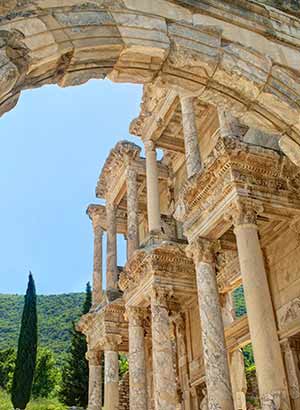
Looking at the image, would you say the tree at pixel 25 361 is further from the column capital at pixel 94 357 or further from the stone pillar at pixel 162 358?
the stone pillar at pixel 162 358

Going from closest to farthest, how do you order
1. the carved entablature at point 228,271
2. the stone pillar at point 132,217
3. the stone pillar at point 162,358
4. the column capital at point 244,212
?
the column capital at point 244,212, the stone pillar at point 162,358, the carved entablature at point 228,271, the stone pillar at point 132,217

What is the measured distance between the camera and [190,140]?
Answer: 1364 cm

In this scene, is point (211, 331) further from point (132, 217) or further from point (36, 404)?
point (36, 404)

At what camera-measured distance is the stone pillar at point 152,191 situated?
1525 centimetres

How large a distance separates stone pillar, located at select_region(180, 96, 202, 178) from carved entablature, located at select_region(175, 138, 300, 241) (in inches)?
49.1

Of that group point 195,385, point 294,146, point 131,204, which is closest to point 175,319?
point 195,385

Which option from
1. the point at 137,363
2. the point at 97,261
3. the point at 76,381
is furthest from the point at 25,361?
the point at 137,363

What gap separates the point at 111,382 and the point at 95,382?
5.79 feet

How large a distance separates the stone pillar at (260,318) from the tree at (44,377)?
28.5 m

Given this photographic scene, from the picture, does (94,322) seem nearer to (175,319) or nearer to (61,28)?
(175,319)

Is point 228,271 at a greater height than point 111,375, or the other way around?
point 228,271

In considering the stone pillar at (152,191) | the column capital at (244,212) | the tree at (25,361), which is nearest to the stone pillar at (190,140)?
the column capital at (244,212)

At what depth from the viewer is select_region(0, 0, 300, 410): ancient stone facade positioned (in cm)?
564

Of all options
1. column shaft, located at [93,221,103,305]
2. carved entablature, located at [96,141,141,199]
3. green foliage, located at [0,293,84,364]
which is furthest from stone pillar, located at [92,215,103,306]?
green foliage, located at [0,293,84,364]
